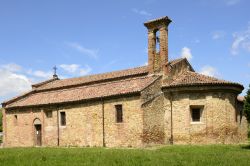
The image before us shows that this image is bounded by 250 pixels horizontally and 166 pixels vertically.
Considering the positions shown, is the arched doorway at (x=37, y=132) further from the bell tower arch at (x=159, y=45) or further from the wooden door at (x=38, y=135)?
the bell tower arch at (x=159, y=45)

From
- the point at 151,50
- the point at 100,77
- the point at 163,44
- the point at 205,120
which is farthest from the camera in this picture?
the point at 100,77

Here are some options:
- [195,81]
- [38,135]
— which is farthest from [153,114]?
[38,135]

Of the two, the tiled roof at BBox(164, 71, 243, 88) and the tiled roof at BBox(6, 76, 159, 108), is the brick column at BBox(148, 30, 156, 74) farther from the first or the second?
the tiled roof at BBox(164, 71, 243, 88)

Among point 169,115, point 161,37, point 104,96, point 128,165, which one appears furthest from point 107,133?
point 128,165

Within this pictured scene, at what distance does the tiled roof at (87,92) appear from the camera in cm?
2567

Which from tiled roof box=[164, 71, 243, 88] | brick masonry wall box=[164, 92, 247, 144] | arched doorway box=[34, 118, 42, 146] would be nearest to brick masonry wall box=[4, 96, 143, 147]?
arched doorway box=[34, 118, 42, 146]

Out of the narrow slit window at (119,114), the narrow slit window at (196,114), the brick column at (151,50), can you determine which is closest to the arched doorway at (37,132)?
the narrow slit window at (119,114)

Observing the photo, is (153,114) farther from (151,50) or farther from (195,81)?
(151,50)

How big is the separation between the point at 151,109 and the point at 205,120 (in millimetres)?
3899

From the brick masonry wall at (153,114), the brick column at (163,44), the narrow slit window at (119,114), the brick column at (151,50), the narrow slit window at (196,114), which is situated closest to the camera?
the brick masonry wall at (153,114)

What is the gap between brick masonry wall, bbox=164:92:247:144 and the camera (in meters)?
24.3

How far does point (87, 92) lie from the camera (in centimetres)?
2911

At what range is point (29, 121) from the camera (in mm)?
32125

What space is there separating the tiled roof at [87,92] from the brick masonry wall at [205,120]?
120 inches
